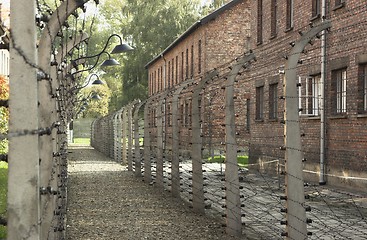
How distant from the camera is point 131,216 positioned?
13164 mm

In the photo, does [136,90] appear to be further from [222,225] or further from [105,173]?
[222,225]

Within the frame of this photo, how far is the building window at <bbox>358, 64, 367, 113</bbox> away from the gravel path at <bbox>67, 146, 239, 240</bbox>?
16.8 ft

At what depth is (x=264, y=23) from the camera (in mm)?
27109

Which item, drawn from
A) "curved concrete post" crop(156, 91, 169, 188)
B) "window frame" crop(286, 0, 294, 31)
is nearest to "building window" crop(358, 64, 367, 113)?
"curved concrete post" crop(156, 91, 169, 188)

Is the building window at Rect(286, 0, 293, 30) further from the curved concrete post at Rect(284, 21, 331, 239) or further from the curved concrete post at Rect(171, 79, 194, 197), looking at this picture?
the curved concrete post at Rect(284, 21, 331, 239)

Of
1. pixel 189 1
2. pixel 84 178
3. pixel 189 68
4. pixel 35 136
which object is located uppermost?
pixel 189 1

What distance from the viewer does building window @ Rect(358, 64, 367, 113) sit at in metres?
17.8

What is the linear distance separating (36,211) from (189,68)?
4394cm

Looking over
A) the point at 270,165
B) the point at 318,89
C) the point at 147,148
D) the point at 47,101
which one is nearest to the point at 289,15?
the point at 318,89

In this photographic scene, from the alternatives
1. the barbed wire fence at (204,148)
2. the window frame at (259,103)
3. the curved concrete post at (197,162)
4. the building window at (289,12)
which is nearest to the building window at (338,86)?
the barbed wire fence at (204,148)

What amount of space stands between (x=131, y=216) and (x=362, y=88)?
771 centimetres

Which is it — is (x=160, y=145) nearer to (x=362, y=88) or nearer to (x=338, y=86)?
(x=362, y=88)

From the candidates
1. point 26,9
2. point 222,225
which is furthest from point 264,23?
point 26,9

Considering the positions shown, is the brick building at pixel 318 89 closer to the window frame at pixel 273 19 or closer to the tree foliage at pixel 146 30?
the window frame at pixel 273 19
